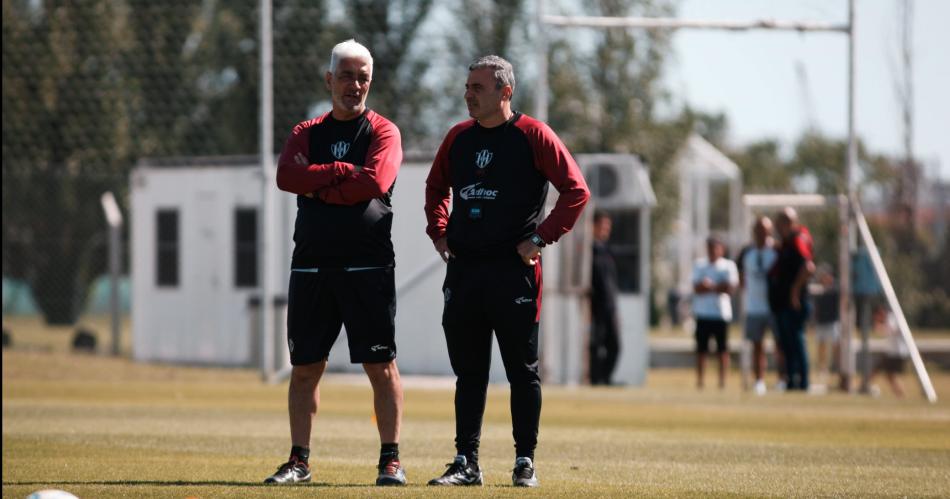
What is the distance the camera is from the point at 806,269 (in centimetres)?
1806

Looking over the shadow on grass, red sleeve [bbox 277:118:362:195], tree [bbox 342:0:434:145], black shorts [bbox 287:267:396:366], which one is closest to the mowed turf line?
the shadow on grass

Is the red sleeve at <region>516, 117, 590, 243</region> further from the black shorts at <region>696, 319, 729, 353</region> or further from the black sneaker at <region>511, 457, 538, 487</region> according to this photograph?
the black shorts at <region>696, 319, 729, 353</region>

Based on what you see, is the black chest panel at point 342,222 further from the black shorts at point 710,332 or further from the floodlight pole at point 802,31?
the black shorts at point 710,332

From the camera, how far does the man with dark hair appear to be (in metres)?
19.2

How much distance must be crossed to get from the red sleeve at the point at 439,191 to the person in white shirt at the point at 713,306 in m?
12.2

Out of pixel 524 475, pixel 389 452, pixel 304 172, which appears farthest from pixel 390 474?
pixel 304 172

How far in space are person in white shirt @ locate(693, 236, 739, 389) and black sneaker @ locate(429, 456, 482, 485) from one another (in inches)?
485

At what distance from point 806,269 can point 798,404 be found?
2827 millimetres

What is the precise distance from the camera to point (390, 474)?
743 centimetres

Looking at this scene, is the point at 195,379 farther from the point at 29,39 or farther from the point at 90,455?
the point at 90,455

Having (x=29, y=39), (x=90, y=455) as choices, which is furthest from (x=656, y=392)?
(x=29, y=39)

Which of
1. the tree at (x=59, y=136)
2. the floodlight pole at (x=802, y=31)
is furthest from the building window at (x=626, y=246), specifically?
the tree at (x=59, y=136)

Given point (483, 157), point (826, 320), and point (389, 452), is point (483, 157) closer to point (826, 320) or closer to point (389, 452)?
point (389, 452)

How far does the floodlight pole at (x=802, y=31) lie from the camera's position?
18.0 m
